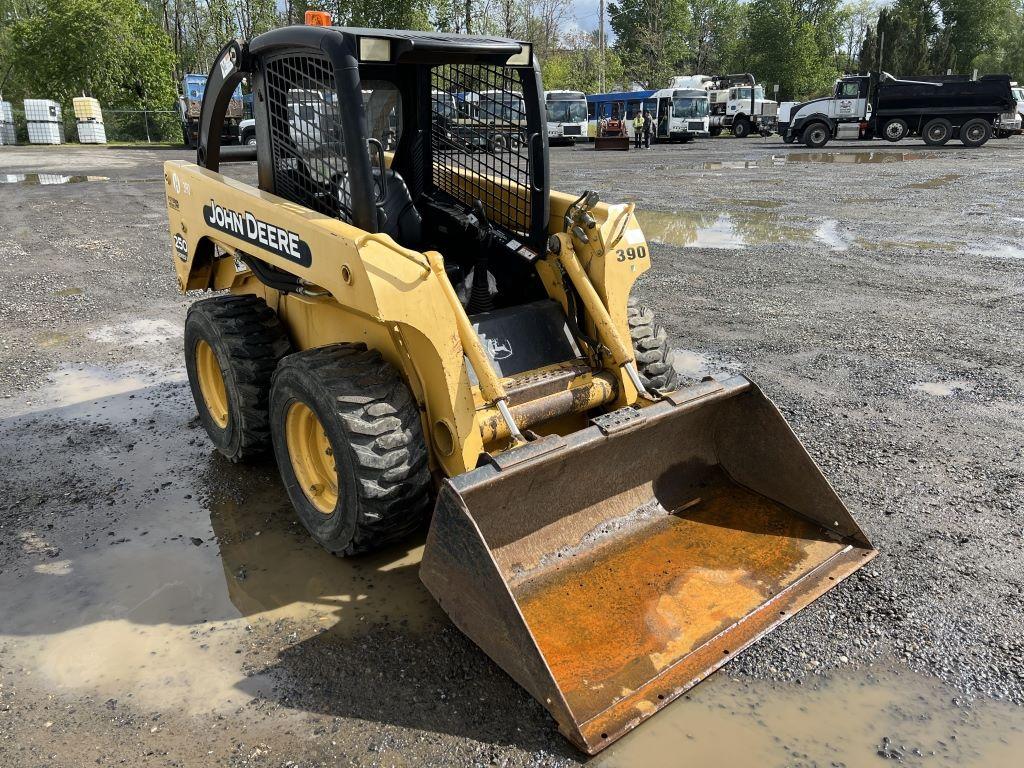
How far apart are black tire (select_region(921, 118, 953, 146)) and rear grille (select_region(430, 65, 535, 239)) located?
28.9m

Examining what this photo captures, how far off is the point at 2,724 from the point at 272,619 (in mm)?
950

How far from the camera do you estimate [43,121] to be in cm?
3322

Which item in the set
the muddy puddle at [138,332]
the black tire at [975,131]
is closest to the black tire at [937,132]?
the black tire at [975,131]

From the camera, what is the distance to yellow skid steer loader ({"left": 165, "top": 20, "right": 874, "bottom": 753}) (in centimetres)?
297

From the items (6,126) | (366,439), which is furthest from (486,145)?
(6,126)

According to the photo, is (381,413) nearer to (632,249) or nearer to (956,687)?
(632,249)

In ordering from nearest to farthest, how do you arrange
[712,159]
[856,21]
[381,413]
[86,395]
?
1. [381,413]
2. [86,395]
3. [712,159]
4. [856,21]

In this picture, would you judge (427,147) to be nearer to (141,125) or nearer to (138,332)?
(138,332)

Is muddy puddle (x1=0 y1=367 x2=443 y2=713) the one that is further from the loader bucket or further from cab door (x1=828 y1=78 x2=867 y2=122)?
cab door (x1=828 y1=78 x2=867 y2=122)

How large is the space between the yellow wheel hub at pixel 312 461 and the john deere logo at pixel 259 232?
0.74 meters

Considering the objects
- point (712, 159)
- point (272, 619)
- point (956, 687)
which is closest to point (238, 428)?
point (272, 619)

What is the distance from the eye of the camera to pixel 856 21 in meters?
79.7

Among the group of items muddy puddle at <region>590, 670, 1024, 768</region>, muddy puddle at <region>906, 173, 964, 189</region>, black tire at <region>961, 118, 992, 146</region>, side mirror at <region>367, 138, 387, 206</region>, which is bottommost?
muddy puddle at <region>590, 670, 1024, 768</region>

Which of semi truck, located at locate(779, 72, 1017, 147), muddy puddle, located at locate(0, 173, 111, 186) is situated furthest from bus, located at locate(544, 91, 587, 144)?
muddy puddle, located at locate(0, 173, 111, 186)
